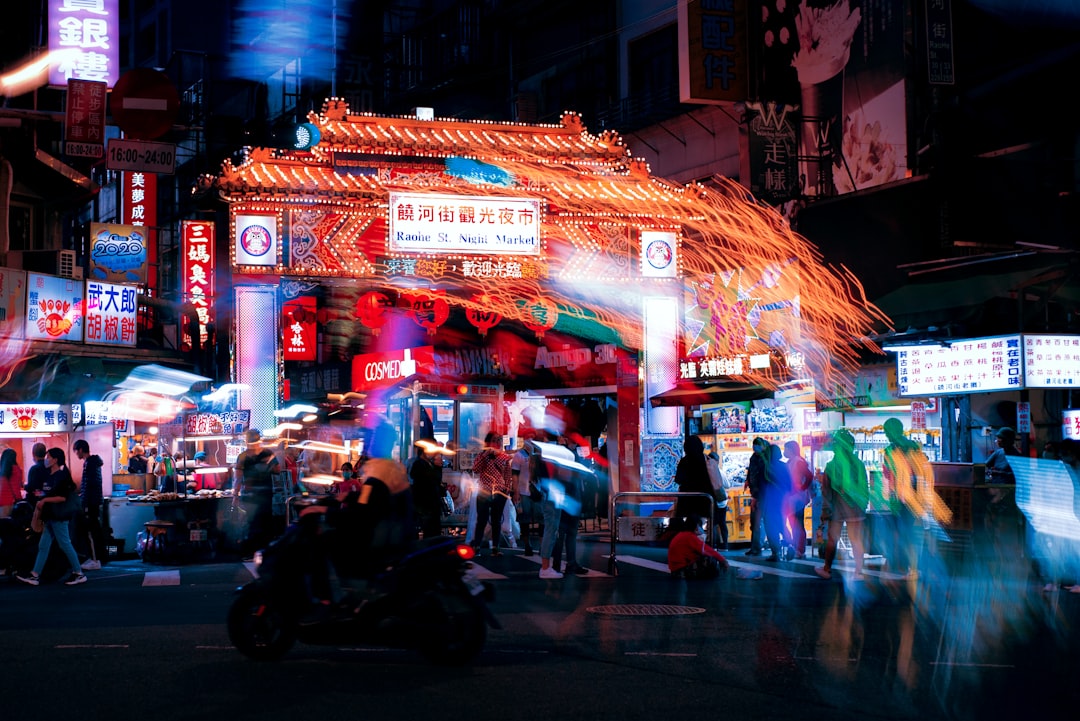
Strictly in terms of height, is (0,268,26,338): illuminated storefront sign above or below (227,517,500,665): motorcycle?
above

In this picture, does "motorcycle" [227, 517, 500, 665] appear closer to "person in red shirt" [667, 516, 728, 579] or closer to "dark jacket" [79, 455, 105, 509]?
"person in red shirt" [667, 516, 728, 579]

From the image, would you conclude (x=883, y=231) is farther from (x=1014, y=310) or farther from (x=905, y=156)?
(x=1014, y=310)

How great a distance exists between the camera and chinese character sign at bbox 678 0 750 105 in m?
25.7

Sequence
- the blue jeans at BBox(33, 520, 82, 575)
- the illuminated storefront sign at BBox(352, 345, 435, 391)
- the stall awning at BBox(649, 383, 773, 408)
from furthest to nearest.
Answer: the illuminated storefront sign at BBox(352, 345, 435, 391)
the stall awning at BBox(649, 383, 773, 408)
the blue jeans at BBox(33, 520, 82, 575)

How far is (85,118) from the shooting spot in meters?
24.1

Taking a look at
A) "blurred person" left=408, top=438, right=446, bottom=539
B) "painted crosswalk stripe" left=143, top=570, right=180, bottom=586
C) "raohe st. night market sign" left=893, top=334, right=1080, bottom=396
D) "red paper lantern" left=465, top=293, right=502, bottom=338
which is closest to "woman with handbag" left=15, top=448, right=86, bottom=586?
"painted crosswalk stripe" left=143, top=570, right=180, bottom=586

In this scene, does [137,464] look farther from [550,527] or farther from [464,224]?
[550,527]

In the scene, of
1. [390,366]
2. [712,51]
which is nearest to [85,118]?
[390,366]

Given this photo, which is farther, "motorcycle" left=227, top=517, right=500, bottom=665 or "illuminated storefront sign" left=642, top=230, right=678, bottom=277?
"illuminated storefront sign" left=642, top=230, right=678, bottom=277

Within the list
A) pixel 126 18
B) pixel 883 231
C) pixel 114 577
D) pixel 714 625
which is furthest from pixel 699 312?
pixel 126 18

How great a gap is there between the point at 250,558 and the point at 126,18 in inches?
1947

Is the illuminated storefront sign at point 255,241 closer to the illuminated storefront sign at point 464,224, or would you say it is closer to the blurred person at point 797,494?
the illuminated storefront sign at point 464,224

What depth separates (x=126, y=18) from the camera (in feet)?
Answer: 201

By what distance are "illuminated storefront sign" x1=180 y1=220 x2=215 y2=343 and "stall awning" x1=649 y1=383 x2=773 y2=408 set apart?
1133cm
